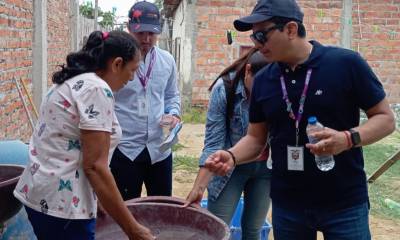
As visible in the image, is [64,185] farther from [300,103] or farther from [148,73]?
[148,73]

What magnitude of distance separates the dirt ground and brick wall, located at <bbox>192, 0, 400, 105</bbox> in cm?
147

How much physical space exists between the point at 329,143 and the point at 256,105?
583mm

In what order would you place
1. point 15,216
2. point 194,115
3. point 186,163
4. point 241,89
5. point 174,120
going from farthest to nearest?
1. point 194,115
2. point 186,163
3. point 174,120
4. point 15,216
5. point 241,89

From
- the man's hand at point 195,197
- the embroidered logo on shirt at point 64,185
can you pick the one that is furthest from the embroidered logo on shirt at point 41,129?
the man's hand at point 195,197

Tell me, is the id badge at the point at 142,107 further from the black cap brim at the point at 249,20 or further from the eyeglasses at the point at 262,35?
the eyeglasses at the point at 262,35

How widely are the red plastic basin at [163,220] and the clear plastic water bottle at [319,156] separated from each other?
26.0 inches

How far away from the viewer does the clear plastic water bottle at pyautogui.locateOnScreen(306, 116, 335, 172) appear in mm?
2416

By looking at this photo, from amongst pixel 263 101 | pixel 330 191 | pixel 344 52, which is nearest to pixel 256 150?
pixel 263 101

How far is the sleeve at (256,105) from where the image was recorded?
2.82 m

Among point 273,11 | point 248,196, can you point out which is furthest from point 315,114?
point 248,196

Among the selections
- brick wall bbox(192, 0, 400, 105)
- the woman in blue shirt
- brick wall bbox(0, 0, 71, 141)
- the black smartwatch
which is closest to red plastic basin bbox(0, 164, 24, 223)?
the woman in blue shirt

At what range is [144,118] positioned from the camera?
3.66 meters

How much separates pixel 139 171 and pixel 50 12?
14.7ft

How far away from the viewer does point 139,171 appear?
3725 mm
